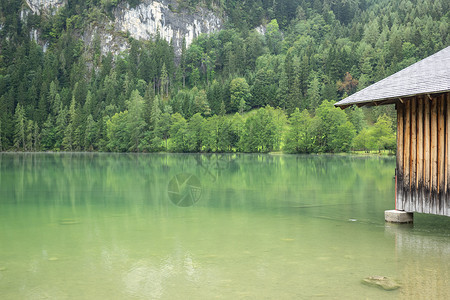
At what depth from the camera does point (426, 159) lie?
567 inches

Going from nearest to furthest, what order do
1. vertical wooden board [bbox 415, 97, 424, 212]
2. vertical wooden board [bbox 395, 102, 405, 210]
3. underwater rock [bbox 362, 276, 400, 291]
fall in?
underwater rock [bbox 362, 276, 400, 291] < vertical wooden board [bbox 415, 97, 424, 212] < vertical wooden board [bbox 395, 102, 405, 210]

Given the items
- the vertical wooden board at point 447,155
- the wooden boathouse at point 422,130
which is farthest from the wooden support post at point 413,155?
the vertical wooden board at point 447,155

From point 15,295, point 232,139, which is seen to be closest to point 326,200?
point 15,295

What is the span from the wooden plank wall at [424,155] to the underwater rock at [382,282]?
20.3 feet

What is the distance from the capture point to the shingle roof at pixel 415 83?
1330 centimetres

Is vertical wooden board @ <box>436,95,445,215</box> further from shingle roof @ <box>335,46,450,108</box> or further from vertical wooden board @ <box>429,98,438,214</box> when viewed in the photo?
shingle roof @ <box>335,46,450,108</box>

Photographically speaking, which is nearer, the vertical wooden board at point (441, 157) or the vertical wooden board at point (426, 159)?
the vertical wooden board at point (441, 157)

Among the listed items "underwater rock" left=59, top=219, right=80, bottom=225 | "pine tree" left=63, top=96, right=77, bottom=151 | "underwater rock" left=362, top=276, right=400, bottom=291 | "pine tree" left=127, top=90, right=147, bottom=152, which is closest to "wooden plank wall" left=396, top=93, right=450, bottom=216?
"underwater rock" left=362, top=276, right=400, bottom=291

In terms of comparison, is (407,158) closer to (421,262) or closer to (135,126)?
(421,262)

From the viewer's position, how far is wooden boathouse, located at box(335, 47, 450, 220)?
13.8 meters

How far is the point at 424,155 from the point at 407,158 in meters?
0.65

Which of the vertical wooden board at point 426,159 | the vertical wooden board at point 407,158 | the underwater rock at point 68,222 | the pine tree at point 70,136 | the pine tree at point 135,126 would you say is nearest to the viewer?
the vertical wooden board at point 426,159

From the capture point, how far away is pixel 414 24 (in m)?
157

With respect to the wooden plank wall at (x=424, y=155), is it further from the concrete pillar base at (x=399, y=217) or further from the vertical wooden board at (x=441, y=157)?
the concrete pillar base at (x=399, y=217)
